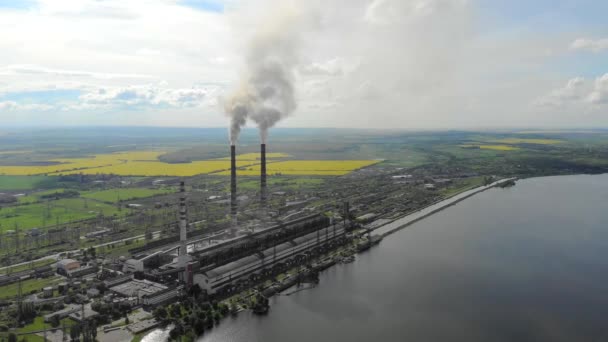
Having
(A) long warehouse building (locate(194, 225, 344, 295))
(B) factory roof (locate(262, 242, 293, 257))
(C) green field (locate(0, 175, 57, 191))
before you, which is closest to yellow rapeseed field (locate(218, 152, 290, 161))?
(C) green field (locate(0, 175, 57, 191))

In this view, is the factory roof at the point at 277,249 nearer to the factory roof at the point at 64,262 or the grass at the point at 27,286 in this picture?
the factory roof at the point at 64,262

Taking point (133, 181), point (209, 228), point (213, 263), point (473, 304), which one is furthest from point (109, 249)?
point (133, 181)

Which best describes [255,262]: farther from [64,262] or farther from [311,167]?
[311,167]

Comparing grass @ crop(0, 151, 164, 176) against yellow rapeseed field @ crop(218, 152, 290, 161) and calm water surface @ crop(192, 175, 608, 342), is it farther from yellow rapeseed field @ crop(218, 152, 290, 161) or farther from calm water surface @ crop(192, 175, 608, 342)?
calm water surface @ crop(192, 175, 608, 342)

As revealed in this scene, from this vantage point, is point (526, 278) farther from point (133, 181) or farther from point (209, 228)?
point (133, 181)

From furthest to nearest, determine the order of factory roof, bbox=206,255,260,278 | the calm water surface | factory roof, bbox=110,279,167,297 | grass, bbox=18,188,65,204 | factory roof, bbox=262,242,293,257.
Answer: grass, bbox=18,188,65,204
factory roof, bbox=262,242,293,257
factory roof, bbox=206,255,260,278
factory roof, bbox=110,279,167,297
the calm water surface

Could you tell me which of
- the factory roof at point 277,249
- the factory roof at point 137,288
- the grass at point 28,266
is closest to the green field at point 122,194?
the grass at point 28,266
